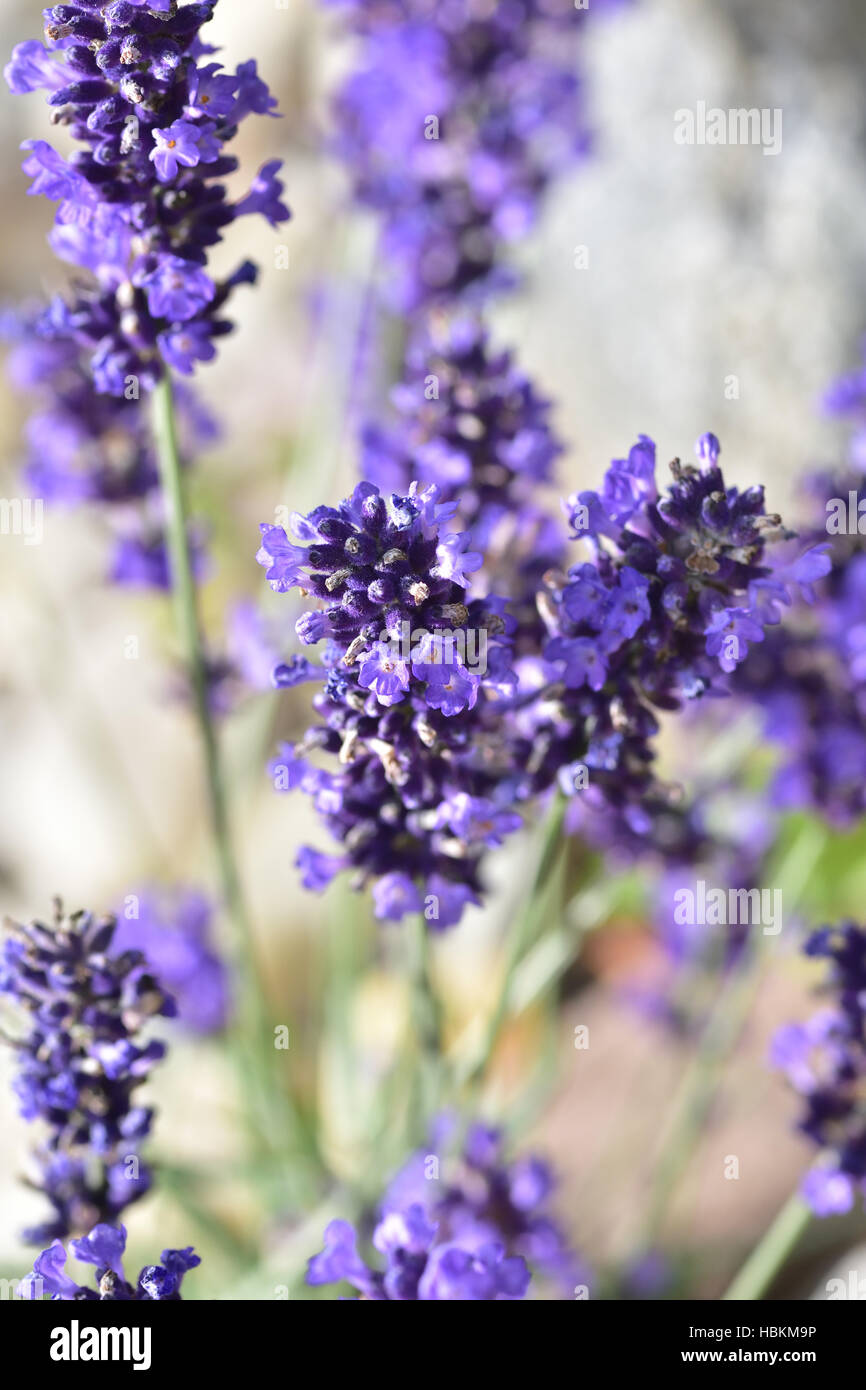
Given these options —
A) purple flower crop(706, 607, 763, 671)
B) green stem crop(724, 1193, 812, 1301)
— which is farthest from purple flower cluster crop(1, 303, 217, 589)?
green stem crop(724, 1193, 812, 1301)

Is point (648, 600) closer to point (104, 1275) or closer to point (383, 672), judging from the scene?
point (383, 672)

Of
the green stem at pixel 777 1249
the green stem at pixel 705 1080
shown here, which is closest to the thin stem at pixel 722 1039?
the green stem at pixel 705 1080

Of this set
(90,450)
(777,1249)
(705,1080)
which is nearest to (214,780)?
(90,450)

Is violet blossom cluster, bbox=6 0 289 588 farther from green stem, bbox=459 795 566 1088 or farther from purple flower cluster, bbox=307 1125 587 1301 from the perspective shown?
purple flower cluster, bbox=307 1125 587 1301

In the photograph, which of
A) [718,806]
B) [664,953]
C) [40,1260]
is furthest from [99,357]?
[664,953]

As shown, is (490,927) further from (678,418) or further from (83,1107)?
(83,1107)

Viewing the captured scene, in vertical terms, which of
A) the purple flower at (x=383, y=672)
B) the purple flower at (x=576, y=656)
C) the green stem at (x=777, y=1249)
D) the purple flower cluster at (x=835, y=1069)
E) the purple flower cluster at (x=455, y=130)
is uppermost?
the purple flower cluster at (x=455, y=130)

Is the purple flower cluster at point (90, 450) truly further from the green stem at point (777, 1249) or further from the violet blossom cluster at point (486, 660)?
the green stem at point (777, 1249)
